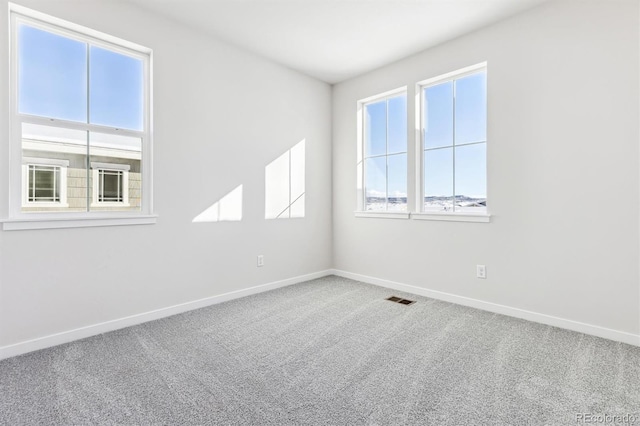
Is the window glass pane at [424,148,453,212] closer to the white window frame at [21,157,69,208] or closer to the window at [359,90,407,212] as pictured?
the window at [359,90,407,212]

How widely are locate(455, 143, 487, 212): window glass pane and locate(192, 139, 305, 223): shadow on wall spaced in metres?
1.88

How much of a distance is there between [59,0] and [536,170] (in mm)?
3997

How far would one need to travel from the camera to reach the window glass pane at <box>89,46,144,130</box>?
2.59 m

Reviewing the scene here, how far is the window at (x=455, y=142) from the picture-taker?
317cm

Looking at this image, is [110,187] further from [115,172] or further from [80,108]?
[80,108]

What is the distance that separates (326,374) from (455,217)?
211cm

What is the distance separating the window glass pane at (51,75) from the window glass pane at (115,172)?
0.82 feet

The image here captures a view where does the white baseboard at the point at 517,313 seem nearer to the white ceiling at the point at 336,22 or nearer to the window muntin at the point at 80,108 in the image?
the white ceiling at the point at 336,22

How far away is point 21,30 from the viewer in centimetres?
227

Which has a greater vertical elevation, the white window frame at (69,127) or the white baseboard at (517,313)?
the white window frame at (69,127)

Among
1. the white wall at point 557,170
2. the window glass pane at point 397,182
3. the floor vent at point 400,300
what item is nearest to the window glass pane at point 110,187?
the floor vent at point 400,300

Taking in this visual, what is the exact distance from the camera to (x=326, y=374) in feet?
6.37

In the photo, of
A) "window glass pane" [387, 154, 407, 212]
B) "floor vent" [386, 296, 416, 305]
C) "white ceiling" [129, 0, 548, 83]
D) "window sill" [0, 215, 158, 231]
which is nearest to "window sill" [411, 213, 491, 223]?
"window glass pane" [387, 154, 407, 212]

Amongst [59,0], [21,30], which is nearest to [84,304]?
[21,30]
